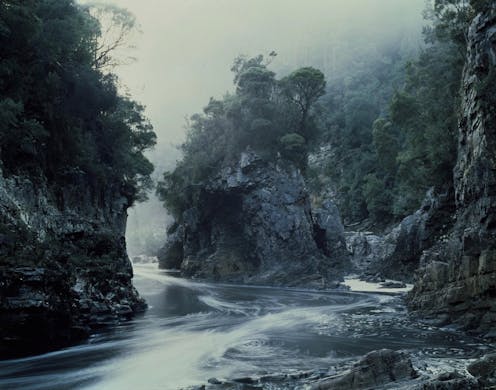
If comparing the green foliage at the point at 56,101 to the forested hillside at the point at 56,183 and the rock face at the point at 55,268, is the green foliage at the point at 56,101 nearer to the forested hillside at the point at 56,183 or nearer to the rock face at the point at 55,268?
the forested hillside at the point at 56,183

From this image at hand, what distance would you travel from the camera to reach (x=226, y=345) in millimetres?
15844

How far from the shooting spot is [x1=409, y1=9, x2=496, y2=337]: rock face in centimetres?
1614

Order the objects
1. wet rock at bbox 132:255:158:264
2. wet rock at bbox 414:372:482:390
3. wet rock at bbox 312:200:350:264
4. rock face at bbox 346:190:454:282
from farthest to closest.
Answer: wet rock at bbox 132:255:158:264 → wet rock at bbox 312:200:350:264 → rock face at bbox 346:190:454:282 → wet rock at bbox 414:372:482:390

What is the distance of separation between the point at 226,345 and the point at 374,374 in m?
7.36

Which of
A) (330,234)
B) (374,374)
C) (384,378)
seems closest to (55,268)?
(374,374)

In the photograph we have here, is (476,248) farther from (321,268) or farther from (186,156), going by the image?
(186,156)

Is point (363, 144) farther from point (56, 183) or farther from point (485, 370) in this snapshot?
point (485, 370)

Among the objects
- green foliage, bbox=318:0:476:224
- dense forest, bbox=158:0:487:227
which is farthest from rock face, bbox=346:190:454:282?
green foliage, bbox=318:0:476:224

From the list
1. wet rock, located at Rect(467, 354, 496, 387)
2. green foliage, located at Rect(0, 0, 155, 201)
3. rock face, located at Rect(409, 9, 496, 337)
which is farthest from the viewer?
green foliage, located at Rect(0, 0, 155, 201)

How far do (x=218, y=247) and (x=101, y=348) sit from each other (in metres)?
27.6

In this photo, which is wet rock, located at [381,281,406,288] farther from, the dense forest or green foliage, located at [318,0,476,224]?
green foliage, located at [318,0,476,224]

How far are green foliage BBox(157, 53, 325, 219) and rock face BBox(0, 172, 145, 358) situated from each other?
761 inches

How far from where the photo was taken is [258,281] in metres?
38.3

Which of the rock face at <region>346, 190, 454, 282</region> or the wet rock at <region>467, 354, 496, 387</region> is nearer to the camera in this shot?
the wet rock at <region>467, 354, 496, 387</region>
